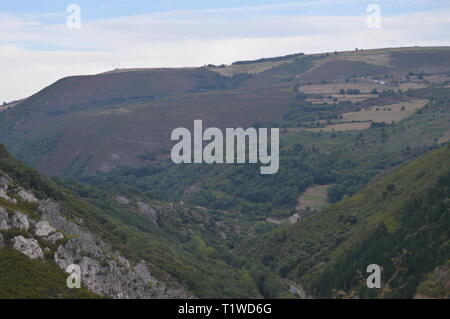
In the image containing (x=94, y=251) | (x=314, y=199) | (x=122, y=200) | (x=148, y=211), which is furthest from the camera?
(x=314, y=199)

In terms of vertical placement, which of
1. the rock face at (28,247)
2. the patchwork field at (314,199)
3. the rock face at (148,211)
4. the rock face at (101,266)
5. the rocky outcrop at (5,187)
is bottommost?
the patchwork field at (314,199)

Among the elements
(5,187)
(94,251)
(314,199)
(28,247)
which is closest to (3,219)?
(28,247)

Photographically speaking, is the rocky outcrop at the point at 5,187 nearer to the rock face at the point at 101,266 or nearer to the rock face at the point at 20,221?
the rock face at the point at 101,266

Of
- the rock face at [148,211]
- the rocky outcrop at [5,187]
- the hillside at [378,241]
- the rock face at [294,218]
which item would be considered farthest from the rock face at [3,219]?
the rock face at [294,218]

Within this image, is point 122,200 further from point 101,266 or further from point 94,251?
point 101,266

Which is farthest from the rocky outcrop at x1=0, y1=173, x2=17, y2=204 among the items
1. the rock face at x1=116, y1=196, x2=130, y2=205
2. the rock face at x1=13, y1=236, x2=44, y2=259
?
the rock face at x1=116, y1=196, x2=130, y2=205

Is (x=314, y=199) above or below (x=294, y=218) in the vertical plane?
below

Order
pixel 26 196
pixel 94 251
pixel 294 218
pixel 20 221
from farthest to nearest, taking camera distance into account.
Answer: pixel 294 218 < pixel 26 196 < pixel 94 251 < pixel 20 221

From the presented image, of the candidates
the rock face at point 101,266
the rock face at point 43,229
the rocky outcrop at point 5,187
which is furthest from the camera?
the rocky outcrop at point 5,187

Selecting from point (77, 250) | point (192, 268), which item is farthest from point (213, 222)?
point (77, 250)
